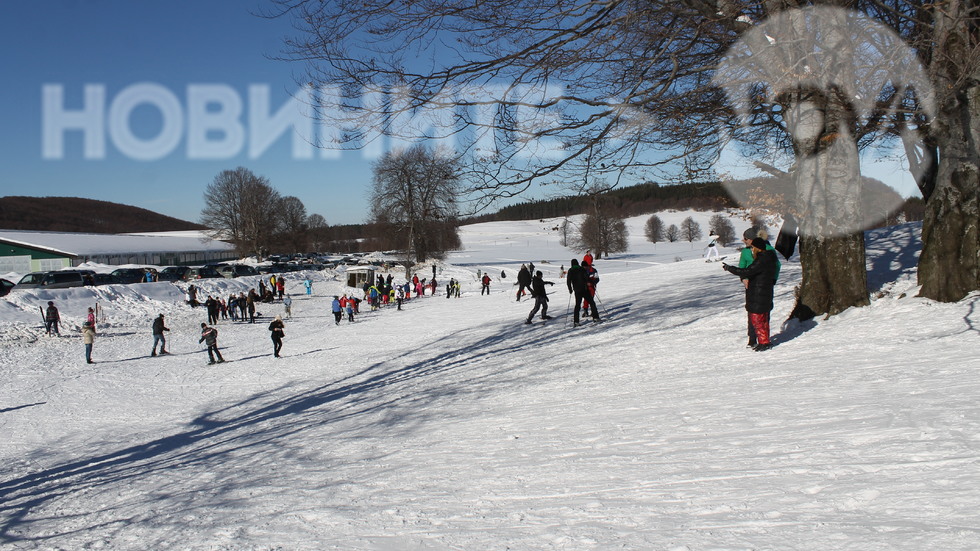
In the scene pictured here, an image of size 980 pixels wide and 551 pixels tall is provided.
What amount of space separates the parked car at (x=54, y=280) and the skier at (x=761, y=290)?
3168cm

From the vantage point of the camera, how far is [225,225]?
69.2 meters

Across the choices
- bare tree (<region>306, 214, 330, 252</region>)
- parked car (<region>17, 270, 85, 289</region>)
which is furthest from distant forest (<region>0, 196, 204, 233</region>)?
parked car (<region>17, 270, 85, 289</region>)

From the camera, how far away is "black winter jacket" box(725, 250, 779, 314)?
24.1ft

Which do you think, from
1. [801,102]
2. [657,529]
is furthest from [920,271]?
[657,529]

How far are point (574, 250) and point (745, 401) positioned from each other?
71.3m

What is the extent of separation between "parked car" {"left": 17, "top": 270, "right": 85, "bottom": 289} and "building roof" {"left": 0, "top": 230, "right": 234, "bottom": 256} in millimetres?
23228

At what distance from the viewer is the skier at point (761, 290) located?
24.1 feet

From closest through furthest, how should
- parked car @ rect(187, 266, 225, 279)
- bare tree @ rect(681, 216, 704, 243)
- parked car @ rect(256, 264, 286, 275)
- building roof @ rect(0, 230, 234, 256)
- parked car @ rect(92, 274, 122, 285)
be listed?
parked car @ rect(92, 274, 122, 285) < parked car @ rect(187, 266, 225, 279) < building roof @ rect(0, 230, 234, 256) < parked car @ rect(256, 264, 286, 275) < bare tree @ rect(681, 216, 704, 243)

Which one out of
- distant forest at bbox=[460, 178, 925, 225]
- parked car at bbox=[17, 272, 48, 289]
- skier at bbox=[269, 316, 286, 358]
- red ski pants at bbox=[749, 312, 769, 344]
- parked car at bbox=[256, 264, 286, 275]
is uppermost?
distant forest at bbox=[460, 178, 925, 225]

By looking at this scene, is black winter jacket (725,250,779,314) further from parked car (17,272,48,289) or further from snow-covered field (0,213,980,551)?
parked car (17,272,48,289)

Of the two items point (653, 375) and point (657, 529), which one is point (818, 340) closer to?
point (653, 375)

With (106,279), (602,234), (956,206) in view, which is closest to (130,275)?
(106,279)

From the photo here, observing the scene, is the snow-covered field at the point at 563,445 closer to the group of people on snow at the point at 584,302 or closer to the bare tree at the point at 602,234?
the group of people on snow at the point at 584,302

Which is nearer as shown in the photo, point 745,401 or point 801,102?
point 745,401
